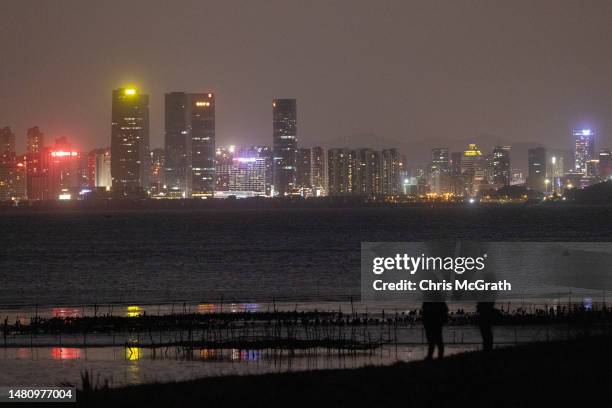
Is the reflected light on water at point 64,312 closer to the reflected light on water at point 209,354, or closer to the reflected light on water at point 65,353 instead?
the reflected light on water at point 65,353

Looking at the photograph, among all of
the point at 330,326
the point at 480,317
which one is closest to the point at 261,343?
the point at 330,326

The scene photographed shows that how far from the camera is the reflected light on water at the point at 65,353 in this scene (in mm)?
28973

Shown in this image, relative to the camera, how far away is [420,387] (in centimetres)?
1524

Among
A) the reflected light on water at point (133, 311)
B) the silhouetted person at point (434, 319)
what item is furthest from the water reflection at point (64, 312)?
the silhouetted person at point (434, 319)

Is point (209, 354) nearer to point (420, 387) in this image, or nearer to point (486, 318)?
point (486, 318)

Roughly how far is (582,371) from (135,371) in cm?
1342

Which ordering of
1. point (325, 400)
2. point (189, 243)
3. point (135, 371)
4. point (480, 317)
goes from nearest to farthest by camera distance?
point (325, 400), point (480, 317), point (135, 371), point (189, 243)

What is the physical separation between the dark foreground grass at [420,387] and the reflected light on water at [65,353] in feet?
41.4

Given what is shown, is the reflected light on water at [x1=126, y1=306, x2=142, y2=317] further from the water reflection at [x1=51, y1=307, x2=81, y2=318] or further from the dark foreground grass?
the dark foreground grass

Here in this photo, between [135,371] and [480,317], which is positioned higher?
[480,317]

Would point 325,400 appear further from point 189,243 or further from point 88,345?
point 189,243

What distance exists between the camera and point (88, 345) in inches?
1257

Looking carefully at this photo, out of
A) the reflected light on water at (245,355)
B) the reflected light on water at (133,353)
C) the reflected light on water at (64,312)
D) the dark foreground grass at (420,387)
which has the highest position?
the dark foreground grass at (420,387)

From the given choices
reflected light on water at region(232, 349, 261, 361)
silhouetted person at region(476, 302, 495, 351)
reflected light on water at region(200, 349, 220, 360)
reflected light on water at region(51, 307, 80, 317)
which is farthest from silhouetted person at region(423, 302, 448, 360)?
reflected light on water at region(51, 307, 80, 317)
